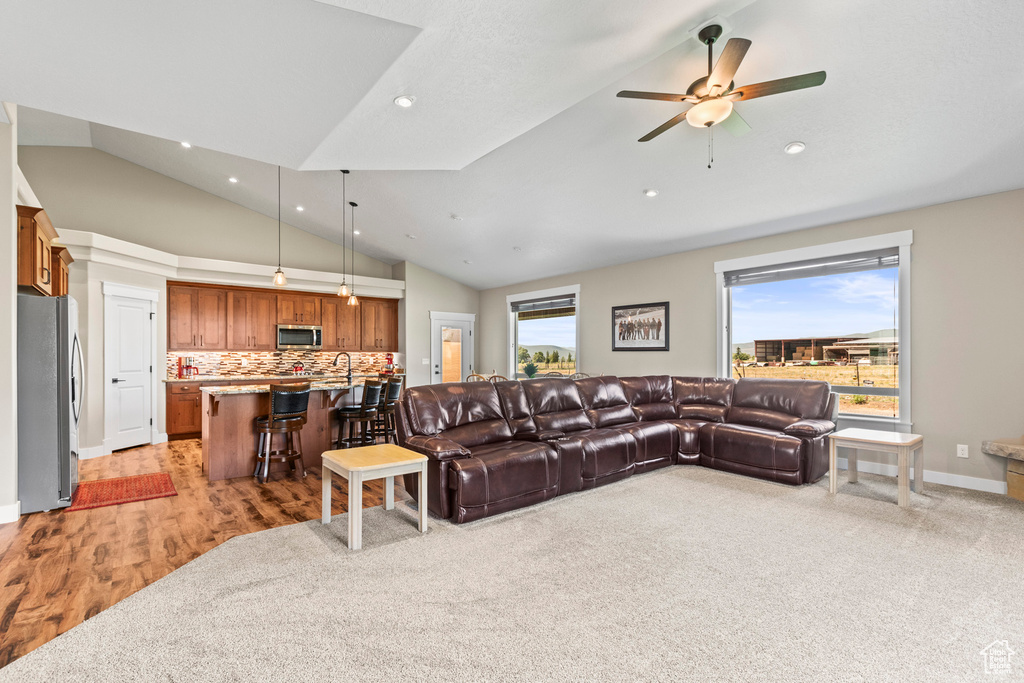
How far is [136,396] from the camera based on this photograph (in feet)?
20.3

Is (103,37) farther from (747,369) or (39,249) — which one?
(747,369)

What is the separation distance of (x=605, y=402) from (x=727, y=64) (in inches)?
142

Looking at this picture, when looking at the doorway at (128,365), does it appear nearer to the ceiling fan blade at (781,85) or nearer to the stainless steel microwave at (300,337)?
the stainless steel microwave at (300,337)

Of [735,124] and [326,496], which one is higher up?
[735,124]

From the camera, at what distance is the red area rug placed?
380 centimetres

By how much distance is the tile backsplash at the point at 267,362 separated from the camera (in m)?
7.47

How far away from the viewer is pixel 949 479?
421 centimetres

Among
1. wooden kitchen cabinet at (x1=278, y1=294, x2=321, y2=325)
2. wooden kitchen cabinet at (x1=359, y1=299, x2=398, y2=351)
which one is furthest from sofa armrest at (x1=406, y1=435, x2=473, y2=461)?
wooden kitchen cabinet at (x1=359, y1=299, x2=398, y2=351)

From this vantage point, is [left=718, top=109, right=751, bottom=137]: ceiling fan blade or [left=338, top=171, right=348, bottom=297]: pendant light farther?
[left=338, top=171, right=348, bottom=297]: pendant light

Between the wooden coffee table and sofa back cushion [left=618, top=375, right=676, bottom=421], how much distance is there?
10.2 feet

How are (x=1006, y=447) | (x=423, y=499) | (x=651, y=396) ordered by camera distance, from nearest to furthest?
1. (x=423, y=499)
2. (x=1006, y=447)
3. (x=651, y=396)

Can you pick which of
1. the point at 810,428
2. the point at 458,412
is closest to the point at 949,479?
the point at 810,428

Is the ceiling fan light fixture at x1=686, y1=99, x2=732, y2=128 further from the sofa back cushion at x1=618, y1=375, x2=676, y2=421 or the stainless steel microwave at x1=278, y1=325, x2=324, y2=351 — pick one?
the stainless steel microwave at x1=278, y1=325, x2=324, y2=351

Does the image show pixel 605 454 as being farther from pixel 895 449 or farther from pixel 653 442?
pixel 895 449
